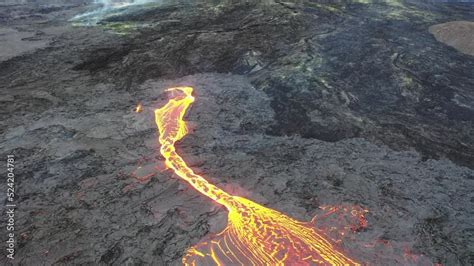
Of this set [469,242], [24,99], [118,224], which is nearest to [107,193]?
[118,224]

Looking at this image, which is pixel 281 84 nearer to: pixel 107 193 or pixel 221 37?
pixel 221 37

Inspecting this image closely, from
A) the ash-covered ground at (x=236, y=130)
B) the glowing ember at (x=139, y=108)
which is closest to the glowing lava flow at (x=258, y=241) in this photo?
the ash-covered ground at (x=236, y=130)

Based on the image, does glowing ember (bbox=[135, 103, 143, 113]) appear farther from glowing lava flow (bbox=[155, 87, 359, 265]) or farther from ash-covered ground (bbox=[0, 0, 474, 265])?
glowing lava flow (bbox=[155, 87, 359, 265])

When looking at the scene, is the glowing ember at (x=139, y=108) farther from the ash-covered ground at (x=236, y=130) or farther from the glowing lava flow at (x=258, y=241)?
the glowing lava flow at (x=258, y=241)

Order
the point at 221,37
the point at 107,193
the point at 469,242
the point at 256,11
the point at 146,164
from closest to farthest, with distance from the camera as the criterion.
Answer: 1. the point at 469,242
2. the point at 107,193
3. the point at 146,164
4. the point at 221,37
5. the point at 256,11

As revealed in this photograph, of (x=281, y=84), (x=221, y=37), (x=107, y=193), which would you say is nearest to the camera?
(x=107, y=193)

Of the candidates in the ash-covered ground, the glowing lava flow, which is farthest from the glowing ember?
the glowing lava flow
